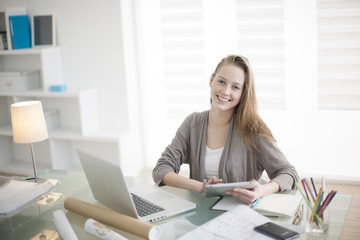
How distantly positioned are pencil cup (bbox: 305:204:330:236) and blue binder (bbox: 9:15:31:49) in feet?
10.9

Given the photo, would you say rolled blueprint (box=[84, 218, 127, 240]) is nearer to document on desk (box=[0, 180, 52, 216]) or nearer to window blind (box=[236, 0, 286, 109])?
document on desk (box=[0, 180, 52, 216])

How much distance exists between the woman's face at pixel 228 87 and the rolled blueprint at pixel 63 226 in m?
0.89

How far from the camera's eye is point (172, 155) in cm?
232

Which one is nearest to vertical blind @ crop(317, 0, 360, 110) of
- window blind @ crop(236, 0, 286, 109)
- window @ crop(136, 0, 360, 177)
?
window @ crop(136, 0, 360, 177)

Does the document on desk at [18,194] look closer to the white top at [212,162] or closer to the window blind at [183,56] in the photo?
the white top at [212,162]

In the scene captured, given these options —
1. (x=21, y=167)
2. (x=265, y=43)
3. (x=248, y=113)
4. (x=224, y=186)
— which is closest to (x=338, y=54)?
(x=265, y=43)

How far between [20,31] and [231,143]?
106 inches

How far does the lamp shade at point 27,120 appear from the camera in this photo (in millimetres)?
2385

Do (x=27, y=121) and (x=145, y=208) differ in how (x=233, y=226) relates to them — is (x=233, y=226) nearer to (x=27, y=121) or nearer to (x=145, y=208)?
(x=145, y=208)

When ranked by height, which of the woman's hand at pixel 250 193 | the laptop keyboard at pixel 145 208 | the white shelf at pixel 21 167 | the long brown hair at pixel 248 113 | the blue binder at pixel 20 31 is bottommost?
the white shelf at pixel 21 167

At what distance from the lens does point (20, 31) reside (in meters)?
4.11

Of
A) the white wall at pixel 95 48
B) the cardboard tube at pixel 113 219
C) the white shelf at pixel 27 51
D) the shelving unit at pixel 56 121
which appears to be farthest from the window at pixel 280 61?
the cardboard tube at pixel 113 219

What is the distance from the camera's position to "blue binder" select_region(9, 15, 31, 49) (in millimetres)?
4082

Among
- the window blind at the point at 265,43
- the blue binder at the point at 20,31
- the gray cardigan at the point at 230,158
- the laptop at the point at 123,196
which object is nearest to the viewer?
the laptop at the point at 123,196
